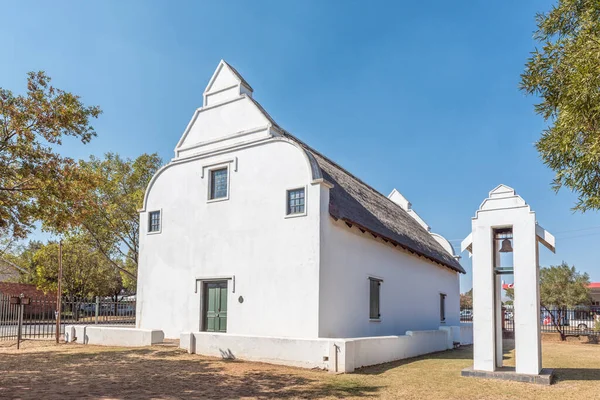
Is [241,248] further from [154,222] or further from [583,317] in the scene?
[583,317]

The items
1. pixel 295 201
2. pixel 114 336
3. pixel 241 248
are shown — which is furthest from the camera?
pixel 114 336

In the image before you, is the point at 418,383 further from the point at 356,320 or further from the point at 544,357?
the point at 544,357

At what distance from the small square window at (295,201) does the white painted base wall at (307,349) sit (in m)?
4.15


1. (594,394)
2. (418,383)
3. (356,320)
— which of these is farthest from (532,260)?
(356,320)

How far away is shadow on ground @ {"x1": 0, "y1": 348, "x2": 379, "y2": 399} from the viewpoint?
9.45 m

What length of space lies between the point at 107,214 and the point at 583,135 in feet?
91.4

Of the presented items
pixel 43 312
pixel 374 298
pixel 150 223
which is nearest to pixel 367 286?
pixel 374 298

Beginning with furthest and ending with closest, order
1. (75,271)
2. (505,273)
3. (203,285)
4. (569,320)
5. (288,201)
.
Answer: (75,271)
(569,320)
(203,285)
(288,201)
(505,273)

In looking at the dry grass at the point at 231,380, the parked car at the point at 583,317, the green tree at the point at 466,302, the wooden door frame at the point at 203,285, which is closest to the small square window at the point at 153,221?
the wooden door frame at the point at 203,285

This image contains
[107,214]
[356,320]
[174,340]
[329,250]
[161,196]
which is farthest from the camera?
[107,214]

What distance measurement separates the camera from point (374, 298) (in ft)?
58.6

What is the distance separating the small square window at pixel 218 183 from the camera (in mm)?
17656

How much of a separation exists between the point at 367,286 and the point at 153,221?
887 cm

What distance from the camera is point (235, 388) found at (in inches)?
396
